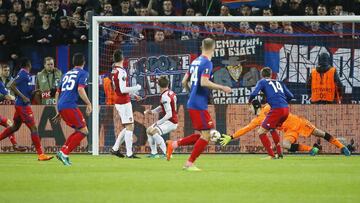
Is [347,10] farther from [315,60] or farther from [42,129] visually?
[42,129]

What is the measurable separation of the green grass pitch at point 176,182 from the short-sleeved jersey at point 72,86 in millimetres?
1106

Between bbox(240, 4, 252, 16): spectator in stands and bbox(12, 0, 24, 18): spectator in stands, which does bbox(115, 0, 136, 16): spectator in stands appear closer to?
bbox(12, 0, 24, 18): spectator in stands

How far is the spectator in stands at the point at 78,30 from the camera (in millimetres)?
23891

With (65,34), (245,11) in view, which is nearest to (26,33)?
(65,34)

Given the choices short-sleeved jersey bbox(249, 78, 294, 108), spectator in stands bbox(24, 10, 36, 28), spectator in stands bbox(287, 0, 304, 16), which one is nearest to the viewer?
short-sleeved jersey bbox(249, 78, 294, 108)

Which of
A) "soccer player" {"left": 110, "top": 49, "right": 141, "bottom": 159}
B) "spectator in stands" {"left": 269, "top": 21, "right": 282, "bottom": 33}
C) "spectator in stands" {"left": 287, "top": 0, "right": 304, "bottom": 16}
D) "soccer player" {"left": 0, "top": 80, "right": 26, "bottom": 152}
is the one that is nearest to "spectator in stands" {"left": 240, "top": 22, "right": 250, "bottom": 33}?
"spectator in stands" {"left": 269, "top": 21, "right": 282, "bottom": 33}

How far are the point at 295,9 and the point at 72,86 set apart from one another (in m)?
8.73

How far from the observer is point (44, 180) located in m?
12.5

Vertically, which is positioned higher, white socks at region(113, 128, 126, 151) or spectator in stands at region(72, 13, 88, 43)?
spectator in stands at region(72, 13, 88, 43)

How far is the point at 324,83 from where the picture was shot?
21.8 meters

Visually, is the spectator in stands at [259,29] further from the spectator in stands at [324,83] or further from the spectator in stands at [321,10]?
the spectator in stands at [324,83]

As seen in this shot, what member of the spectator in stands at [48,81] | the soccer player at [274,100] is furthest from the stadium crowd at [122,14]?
the soccer player at [274,100]

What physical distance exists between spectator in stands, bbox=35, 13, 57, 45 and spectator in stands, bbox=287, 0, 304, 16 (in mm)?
6176

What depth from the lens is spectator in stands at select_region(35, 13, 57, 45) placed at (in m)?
23.7
